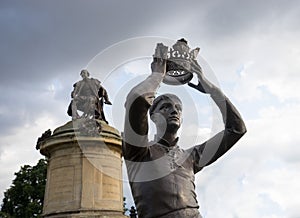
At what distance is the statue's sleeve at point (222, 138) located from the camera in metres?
3.68

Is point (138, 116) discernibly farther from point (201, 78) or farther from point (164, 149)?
point (201, 78)

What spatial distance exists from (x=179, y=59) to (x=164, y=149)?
0.66 m

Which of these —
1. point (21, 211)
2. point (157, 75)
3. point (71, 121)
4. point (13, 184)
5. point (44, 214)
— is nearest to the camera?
point (157, 75)

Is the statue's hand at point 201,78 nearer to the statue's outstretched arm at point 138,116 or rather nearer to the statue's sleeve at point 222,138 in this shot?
the statue's sleeve at point 222,138

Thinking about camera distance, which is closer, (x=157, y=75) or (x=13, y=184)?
(x=157, y=75)

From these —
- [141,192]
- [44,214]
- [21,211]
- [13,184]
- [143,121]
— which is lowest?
[141,192]

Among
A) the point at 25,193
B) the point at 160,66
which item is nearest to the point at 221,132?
the point at 160,66

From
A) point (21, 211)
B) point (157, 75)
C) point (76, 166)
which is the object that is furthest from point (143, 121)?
point (21, 211)

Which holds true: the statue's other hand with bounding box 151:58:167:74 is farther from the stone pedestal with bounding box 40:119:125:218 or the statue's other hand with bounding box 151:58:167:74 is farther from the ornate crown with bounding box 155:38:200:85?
the stone pedestal with bounding box 40:119:125:218

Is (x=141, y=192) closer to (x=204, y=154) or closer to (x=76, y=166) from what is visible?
(x=204, y=154)

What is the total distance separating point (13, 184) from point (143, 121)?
Result: 2841cm

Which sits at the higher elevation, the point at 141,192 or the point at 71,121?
the point at 71,121

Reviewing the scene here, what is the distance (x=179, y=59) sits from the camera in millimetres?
3594

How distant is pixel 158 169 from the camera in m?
3.56
